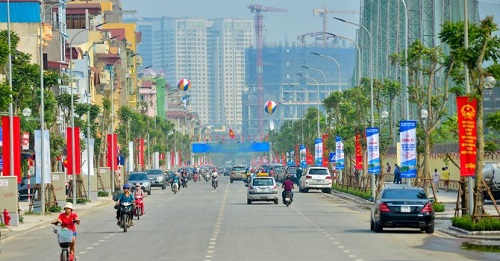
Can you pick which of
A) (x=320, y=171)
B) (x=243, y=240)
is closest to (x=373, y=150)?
(x=320, y=171)

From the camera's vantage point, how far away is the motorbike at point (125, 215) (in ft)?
144

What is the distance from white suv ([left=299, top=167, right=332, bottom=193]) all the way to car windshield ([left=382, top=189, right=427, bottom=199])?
5154 centimetres

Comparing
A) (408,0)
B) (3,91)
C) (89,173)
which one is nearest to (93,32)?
(408,0)

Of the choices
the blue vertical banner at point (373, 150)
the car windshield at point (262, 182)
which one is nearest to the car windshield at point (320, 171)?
the car windshield at point (262, 182)

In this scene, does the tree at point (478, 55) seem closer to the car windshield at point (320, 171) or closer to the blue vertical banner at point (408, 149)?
the blue vertical banner at point (408, 149)

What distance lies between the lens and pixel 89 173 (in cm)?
7781

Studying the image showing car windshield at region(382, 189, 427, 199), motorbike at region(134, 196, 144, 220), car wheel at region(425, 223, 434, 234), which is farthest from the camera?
motorbike at region(134, 196, 144, 220)

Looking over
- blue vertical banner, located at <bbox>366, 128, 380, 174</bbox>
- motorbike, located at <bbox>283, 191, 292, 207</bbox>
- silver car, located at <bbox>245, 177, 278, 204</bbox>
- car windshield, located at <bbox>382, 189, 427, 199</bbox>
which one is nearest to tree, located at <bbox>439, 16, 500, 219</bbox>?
car windshield, located at <bbox>382, 189, 427, 199</bbox>

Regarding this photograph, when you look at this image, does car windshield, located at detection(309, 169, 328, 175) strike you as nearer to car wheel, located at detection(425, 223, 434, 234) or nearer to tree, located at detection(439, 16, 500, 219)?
tree, located at detection(439, 16, 500, 219)

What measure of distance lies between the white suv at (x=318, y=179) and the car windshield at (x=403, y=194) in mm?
51537

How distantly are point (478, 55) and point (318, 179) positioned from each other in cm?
5276

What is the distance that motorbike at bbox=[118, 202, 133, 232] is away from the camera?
44.0 metres

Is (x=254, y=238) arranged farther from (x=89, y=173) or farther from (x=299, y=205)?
(x=89, y=173)

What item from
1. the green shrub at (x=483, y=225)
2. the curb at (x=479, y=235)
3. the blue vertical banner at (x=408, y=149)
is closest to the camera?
the curb at (x=479, y=235)
